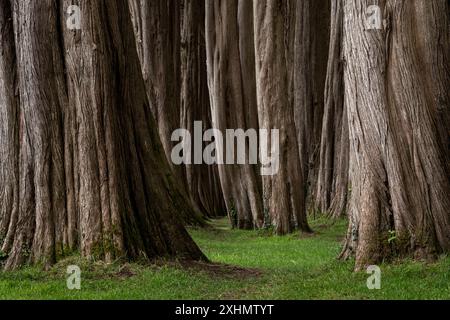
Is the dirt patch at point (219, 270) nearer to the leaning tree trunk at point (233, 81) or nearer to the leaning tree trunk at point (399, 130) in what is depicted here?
the leaning tree trunk at point (399, 130)

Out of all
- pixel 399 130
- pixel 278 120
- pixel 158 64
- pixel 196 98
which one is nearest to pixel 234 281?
pixel 399 130

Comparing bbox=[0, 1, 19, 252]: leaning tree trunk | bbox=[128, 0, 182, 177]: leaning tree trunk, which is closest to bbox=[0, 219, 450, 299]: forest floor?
bbox=[0, 1, 19, 252]: leaning tree trunk

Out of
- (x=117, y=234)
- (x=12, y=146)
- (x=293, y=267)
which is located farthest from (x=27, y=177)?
(x=293, y=267)

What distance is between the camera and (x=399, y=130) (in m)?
11.6

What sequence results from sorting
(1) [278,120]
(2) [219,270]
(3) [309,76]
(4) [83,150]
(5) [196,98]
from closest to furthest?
(4) [83,150], (2) [219,270], (1) [278,120], (3) [309,76], (5) [196,98]

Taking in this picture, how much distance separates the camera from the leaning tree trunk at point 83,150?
1223 centimetres

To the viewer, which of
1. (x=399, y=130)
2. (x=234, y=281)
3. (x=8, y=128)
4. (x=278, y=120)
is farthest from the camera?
(x=278, y=120)

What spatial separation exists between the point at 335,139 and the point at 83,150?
13003 millimetres

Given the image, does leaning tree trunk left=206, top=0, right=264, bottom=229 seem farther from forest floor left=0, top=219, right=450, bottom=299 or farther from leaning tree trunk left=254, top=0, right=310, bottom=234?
forest floor left=0, top=219, right=450, bottom=299

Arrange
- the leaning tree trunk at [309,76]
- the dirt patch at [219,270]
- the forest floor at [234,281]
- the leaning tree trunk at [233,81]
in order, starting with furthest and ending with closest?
the leaning tree trunk at [309,76] < the leaning tree trunk at [233,81] < the dirt patch at [219,270] < the forest floor at [234,281]

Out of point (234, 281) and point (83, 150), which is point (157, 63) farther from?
point (234, 281)

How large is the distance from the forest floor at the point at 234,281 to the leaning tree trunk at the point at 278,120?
538cm

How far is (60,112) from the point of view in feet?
41.2

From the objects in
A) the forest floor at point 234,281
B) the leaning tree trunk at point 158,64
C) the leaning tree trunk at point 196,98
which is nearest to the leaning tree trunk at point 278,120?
the leaning tree trunk at point 158,64
